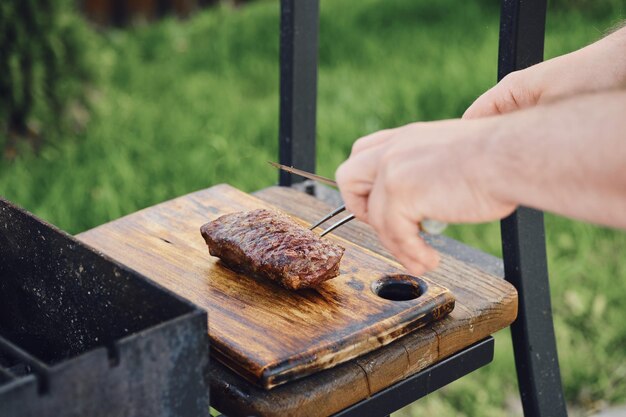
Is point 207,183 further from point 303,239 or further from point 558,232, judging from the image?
point 303,239

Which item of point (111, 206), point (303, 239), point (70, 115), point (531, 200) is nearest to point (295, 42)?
Result: point (303, 239)

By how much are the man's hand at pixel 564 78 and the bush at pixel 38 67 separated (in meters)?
2.73

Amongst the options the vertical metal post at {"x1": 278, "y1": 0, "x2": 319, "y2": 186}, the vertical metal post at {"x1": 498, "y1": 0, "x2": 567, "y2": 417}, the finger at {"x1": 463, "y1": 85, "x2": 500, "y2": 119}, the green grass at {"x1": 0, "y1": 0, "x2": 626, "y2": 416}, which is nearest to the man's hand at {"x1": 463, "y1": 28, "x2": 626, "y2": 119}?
the finger at {"x1": 463, "y1": 85, "x2": 500, "y2": 119}

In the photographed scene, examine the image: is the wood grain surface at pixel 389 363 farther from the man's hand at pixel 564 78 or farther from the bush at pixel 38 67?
the bush at pixel 38 67

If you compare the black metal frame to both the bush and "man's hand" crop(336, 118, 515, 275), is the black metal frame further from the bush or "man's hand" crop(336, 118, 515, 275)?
the bush

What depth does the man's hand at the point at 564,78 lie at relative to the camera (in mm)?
1522

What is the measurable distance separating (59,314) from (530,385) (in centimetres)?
94

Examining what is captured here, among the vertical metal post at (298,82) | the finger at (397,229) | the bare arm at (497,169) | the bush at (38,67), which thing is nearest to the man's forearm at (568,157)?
the bare arm at (497,169)

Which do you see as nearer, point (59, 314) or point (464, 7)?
point (59, 314)

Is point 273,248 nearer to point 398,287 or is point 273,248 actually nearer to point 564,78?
point 398,287

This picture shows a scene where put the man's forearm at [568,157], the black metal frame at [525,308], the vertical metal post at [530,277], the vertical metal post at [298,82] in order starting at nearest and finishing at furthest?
the man's forearm at [568,157]
the black metal frame at [525,308]
the vertical metal post at [530,277]
the vertical metal post at [298,82]

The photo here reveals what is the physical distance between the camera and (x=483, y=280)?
1707 millimetres

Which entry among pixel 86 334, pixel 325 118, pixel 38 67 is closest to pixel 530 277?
pixel 86 334

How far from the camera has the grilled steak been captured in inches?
59.6
